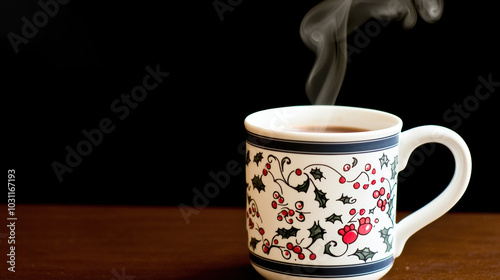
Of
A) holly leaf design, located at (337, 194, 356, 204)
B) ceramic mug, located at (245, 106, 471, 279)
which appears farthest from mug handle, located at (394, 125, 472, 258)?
holly leaf design, located at (337, 194, 356, 204)

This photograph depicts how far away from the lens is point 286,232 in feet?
2.89

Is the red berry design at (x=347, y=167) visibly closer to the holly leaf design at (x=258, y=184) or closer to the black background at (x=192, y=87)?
the holly leaf design at (x=258, y=184)

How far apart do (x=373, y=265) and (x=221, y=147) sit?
62cm

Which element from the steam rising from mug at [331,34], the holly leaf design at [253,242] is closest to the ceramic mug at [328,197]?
the holly leaf design at [253,242]

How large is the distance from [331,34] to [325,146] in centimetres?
31

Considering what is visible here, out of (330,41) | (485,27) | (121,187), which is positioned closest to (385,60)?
(485,27)

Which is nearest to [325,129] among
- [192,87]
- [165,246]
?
[165,246]

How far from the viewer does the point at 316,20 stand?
1.14 m

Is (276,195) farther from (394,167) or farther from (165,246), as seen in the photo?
(165,246)

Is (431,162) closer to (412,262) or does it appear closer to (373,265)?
(412,262)

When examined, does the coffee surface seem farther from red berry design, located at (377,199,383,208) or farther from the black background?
the black background

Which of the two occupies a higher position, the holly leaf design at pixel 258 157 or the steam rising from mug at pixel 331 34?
the steam rising from mug at pixel 331 34

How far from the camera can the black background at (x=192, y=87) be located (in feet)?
4.48

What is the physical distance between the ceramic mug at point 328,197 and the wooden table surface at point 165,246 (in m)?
0.09
